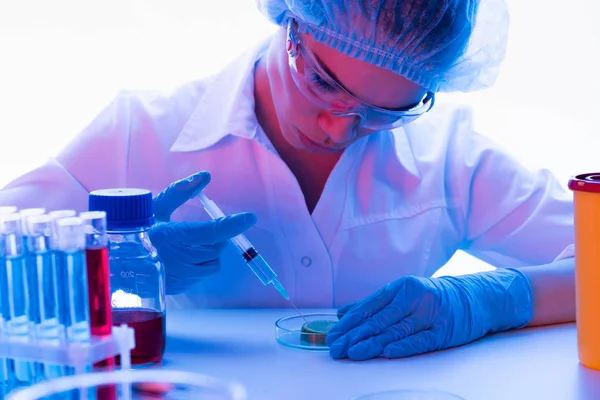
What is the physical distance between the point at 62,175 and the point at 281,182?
0.53m

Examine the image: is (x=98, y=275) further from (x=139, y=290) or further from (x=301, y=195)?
(x=301, y=195)

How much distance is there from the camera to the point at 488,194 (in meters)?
2.13

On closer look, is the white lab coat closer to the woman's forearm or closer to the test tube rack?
the woman's forearm

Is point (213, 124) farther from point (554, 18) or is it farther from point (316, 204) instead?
point (554, 18)

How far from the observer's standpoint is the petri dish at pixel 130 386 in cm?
87

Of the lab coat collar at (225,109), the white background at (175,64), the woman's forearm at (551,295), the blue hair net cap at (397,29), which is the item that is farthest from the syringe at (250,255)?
the white background at (175,64)

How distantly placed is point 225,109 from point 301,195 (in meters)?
0.29

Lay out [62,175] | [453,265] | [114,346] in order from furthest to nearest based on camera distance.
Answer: [453,265] < [62,175] < [114,346]

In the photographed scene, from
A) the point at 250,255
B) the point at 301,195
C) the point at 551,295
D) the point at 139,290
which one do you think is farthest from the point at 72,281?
the point at 551,295

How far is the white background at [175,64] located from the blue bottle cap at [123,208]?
1.26 m

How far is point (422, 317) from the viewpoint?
1558 mm

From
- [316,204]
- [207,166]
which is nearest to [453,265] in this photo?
[316,204]

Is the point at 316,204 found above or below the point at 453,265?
above

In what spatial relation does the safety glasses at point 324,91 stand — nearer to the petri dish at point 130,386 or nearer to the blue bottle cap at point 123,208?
the blue bottle cap at point 123,208
